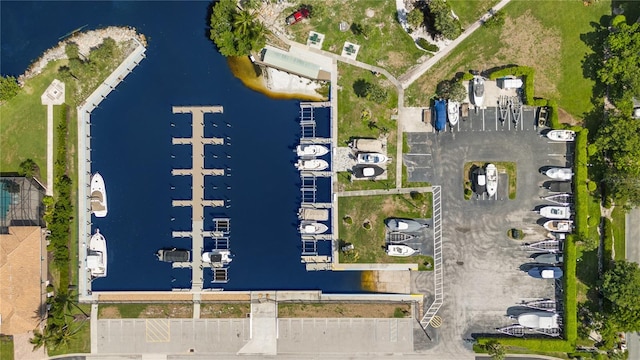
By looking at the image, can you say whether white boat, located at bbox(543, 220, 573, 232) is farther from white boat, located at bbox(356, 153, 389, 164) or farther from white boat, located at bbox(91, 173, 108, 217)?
white boat, located at bbox(91, 173, 108, 217)

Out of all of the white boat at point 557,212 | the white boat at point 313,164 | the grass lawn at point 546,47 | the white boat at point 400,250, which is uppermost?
the grass lawn at point 546,47

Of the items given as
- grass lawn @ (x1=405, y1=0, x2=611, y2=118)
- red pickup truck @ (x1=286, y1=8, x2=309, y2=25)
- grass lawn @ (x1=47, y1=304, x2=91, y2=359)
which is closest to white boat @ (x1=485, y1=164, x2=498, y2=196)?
grass lawn @ (x1=405, y1=0, x2=611, y2=118)

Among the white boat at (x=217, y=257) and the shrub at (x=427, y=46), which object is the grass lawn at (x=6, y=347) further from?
the shrub at (x=427, y=46)

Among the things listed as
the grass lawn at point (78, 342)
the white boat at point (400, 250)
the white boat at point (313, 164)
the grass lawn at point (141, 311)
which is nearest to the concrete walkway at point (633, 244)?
the white boat at point (400, 250)

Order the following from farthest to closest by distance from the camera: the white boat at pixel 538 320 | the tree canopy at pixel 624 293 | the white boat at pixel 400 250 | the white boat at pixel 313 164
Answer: the white boat at pixel 313 164, the white boat at pixel 400 250, the white boat at pixel 538 320, the tree canopy at pixel 624 293

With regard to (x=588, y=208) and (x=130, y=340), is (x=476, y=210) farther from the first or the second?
(x=130, y=340)

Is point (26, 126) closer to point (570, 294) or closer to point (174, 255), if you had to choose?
point (174, 255)

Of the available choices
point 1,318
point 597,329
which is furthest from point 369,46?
point 1,318
